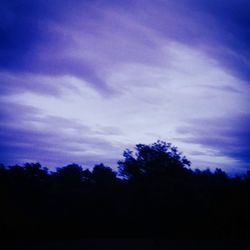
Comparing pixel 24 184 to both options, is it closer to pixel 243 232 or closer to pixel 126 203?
pixel 126 203

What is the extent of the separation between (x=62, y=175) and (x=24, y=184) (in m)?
9.17

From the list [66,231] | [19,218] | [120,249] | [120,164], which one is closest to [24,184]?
[19,218]

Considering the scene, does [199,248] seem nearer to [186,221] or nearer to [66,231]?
[186,221]

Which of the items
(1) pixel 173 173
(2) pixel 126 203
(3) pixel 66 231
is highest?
(1) pixel 173 173

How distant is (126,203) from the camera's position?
47.6 metres

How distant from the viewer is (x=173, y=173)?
37.6m

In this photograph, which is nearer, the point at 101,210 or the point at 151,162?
the point at 151,162

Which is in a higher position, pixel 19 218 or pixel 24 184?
pixel 24 184

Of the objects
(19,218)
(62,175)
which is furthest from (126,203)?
(62,175)

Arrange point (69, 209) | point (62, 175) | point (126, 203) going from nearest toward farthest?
point (126, 203)
point (69, 209)
point (62, 175)

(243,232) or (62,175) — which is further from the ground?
(62,175)

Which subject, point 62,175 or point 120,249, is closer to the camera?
point 120,249

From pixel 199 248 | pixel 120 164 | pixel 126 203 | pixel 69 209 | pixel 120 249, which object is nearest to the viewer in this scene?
pixel 120 249

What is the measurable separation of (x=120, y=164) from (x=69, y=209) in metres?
19.1
